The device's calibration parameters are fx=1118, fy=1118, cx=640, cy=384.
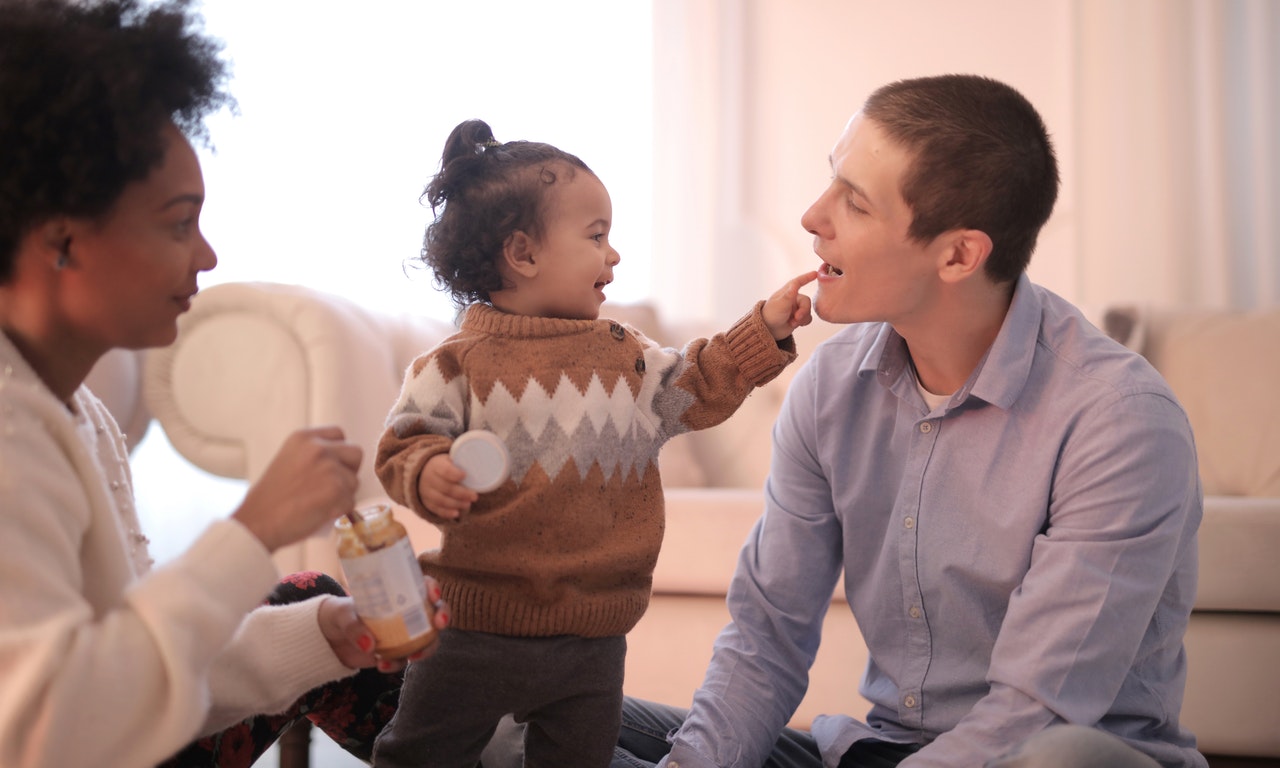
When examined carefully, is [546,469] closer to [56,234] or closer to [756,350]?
[756,350]

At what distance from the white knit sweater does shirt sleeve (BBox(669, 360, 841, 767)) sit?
2.22ft

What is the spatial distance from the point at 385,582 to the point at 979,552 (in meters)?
0.75

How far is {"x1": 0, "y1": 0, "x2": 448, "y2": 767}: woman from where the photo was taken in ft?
2.70

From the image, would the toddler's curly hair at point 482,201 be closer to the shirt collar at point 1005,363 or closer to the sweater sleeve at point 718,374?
the sweater sleeve at point 718,374

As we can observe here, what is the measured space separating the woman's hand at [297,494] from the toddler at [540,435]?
142 mm

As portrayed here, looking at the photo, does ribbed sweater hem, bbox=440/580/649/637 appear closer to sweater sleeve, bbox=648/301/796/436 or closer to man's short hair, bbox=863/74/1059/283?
sweater sleeve, bbox=648/301/796/436

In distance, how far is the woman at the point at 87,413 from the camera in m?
0.82

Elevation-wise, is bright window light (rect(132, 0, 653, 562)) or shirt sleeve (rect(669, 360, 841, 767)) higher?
bright window light (rect(132, 0, 653, 562))

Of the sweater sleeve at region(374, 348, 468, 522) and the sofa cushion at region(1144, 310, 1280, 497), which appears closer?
the sweater sleeve at region(374, 348, 468, 522)

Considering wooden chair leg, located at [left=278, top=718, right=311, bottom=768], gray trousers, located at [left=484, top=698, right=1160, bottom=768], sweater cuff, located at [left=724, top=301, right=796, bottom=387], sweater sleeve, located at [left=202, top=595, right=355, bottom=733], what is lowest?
wooden chair leg, located at [left=278, top=718, right=311, bottom=768]

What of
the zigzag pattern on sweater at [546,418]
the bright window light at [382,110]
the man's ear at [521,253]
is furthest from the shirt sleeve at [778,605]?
the bright window light at [382,110]

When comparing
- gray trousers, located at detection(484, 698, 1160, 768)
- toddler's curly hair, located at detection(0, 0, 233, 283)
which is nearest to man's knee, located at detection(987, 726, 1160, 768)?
gray trousers, located at detection(484, 698, 1160, 768)

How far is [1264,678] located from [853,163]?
4.55ft

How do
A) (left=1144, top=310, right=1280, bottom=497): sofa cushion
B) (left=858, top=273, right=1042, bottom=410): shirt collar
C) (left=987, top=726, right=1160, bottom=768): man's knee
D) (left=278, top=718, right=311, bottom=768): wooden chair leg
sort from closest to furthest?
(left=987, top=726, right=1160, bottom=768): man's knee < (left=858, top=273, right=1042, bottom=410): shirt collar < (left=278, top=718, right=311, bottom=768): wooden chair leg < (left=1144, top=310, right=1280, bottom=497): sofa cushion
